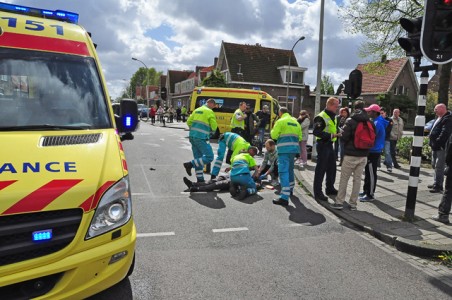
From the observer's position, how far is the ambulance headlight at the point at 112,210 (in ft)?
8.36

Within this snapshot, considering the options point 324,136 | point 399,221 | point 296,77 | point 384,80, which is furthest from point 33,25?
point 384,80

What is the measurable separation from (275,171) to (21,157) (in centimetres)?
638

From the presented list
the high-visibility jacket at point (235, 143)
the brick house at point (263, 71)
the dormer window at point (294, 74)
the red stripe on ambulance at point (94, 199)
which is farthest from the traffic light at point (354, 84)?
the dormer window at point (294, 74)

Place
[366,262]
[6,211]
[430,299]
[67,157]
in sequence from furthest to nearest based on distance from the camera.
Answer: [366,262] < [430,299] < [67,157] < [6,211]

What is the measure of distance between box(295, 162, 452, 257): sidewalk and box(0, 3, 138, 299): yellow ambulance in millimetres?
3687

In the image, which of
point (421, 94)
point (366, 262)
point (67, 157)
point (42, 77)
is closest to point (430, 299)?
point (366, 262)

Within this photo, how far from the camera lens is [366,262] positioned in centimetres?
417

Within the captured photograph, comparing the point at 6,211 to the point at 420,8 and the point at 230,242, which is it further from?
the point at 420,8

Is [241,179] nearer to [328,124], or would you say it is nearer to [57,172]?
[328,124]

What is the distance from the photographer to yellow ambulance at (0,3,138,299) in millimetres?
2307

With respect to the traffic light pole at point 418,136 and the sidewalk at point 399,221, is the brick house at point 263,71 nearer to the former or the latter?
the sidewalk at point 399,221

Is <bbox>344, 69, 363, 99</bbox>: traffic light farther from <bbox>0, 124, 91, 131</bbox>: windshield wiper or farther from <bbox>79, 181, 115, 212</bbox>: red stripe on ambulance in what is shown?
<bbox>79, 181, 115, 212</bbox>: red stripe on ambulance

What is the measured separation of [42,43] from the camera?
3.54 m

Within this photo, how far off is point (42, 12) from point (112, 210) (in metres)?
2.79
